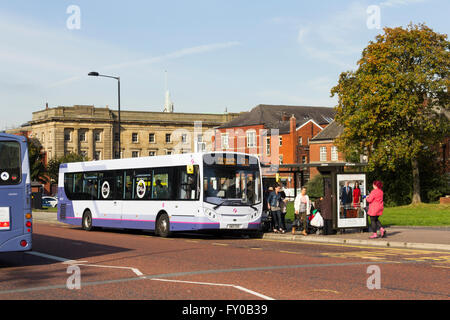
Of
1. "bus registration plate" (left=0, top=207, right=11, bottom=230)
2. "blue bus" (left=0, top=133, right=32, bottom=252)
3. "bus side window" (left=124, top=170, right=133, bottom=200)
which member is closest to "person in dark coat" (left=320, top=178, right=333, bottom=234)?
"bus side window" (left=124, top=170, right=133, bottom=200)

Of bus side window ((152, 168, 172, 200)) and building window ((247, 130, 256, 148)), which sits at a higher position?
building window ((247, 130, 256, 148))

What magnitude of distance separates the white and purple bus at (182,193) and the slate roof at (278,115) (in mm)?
72352

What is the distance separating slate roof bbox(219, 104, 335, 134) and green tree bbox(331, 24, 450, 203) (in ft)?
141

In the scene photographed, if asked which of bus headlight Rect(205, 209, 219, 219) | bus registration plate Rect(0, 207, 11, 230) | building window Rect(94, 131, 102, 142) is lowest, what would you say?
bus headlight Rect(205, 209, 219, 219)

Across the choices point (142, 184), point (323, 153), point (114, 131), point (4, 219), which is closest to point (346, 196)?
point (142, 184)

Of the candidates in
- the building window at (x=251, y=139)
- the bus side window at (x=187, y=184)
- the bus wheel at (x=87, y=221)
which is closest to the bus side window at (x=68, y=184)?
the bus wheel at (x=87, y=221)

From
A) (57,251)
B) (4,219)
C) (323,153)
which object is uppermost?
(323,153)

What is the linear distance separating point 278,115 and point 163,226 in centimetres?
8120

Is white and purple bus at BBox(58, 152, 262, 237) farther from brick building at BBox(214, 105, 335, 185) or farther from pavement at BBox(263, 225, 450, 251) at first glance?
brick building at BBox(214, 105, 335, 185)

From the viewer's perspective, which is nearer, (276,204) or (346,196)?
(346,196)

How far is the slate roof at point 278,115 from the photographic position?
101m

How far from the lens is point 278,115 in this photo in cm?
10406

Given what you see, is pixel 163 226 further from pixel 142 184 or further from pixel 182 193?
pixel 142 184

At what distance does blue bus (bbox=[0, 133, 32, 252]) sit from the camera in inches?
543
